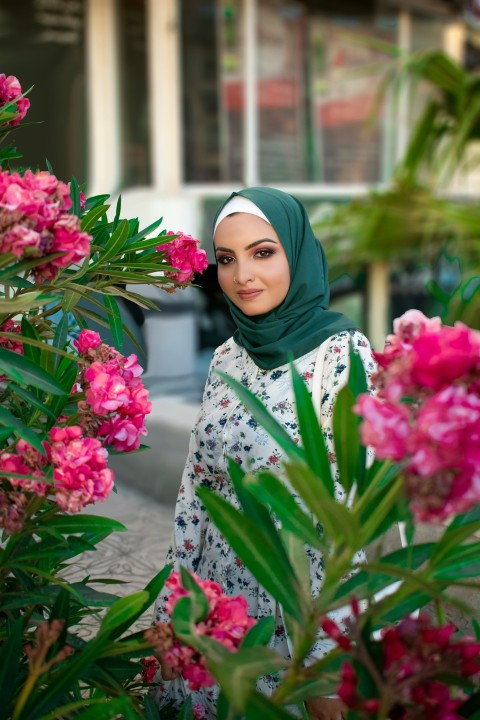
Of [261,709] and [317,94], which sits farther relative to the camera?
[317,94]

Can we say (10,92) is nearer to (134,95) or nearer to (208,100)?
(134,95)

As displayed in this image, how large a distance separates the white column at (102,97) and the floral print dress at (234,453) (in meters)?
4.30

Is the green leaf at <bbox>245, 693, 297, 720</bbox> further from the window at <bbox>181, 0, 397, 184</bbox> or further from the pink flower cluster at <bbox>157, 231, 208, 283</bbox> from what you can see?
the window at <bbox>181, 0, 397, 184</bbox>

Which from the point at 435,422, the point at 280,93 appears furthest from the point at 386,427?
the point at 280,93

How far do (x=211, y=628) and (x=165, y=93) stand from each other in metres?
5.27

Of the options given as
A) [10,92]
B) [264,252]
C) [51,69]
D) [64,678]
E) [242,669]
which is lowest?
[64,678]

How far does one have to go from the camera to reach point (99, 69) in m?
5.68

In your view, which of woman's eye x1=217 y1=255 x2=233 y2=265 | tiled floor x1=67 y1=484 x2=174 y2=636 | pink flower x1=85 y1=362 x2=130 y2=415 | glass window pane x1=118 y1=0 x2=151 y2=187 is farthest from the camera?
glass window pane x1=118 y1=0 x2=151 y2=187

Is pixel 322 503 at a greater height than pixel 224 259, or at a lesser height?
lesser

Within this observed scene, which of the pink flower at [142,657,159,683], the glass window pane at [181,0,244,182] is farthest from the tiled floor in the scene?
the glass window pane at [181,0,244,182]

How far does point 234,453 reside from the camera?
156cm

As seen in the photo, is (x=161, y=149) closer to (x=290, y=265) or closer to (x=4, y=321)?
(x=290, y=265)

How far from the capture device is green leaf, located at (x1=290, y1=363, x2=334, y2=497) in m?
0.94

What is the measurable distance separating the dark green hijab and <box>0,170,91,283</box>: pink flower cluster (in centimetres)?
61
